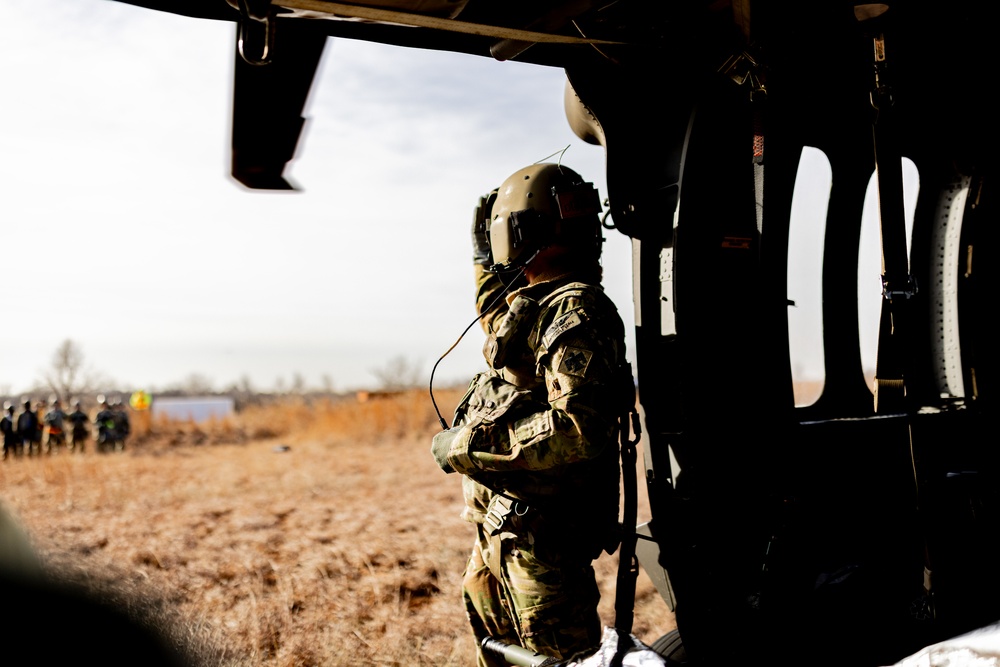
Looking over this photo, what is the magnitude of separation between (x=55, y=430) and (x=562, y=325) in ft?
71.8

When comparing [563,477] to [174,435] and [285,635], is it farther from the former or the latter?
[174,435]

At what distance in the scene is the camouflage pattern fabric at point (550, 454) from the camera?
2.48 metres

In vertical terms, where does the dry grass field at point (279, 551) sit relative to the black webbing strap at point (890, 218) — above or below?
below

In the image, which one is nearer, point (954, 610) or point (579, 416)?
point (579, 416)

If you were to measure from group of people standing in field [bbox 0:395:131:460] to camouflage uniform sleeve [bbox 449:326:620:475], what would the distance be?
20.3m

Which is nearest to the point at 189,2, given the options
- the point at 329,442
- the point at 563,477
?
the point at 563,477

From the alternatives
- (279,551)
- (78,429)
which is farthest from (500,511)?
(78,429)

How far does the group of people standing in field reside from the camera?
1955 cm

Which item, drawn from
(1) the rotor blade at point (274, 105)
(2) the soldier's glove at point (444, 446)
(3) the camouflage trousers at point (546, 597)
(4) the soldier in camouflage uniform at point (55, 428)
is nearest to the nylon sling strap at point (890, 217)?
(3) the camouflage trousers at point (546, 597)

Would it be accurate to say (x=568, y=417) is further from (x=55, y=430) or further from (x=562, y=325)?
(x=55, y=430)

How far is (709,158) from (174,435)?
23.6 metres

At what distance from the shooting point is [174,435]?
2338cm

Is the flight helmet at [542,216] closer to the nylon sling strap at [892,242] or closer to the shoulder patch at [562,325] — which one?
the shoulder patch at [562,325]

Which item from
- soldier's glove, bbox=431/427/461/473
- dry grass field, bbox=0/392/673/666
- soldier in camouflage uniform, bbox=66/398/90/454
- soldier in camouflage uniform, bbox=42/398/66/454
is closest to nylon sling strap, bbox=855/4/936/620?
soldier's glove, bbox=431/427/461/473
